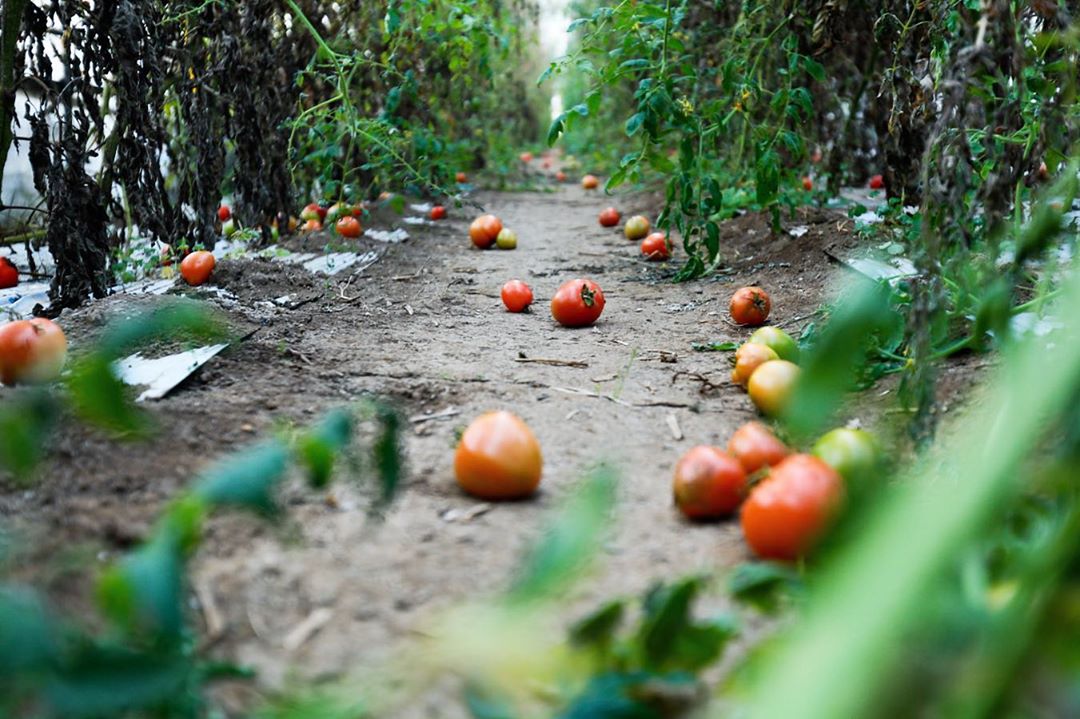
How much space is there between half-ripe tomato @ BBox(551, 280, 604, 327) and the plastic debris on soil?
1.27 m

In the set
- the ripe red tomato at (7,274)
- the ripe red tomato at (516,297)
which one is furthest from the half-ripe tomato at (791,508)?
the ripe red tomato at (7,274)

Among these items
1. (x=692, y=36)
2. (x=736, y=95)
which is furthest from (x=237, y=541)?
(x=692, y=36)

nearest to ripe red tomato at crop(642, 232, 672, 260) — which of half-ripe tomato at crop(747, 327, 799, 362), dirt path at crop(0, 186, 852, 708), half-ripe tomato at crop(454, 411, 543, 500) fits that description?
dirt path at crop(0, 186, 852, 708)

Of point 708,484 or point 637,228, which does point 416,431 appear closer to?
point 708,484

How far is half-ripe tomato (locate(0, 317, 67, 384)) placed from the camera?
7.75 ft

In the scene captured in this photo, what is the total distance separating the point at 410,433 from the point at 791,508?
3.39ft

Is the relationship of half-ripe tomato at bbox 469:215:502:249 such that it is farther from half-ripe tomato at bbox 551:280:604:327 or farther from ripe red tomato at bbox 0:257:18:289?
ripe red tomato at bbox 0:257:18:289

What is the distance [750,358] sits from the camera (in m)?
2.46

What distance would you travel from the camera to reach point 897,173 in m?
3.66

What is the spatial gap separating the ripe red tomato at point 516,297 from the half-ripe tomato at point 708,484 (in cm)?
204

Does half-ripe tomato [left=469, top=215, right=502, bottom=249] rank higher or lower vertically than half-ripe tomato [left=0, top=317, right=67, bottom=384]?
lower

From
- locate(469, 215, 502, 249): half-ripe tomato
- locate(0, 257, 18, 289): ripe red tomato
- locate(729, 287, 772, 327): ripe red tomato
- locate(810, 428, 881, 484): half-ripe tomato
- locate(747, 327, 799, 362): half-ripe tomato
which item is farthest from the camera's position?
locate(469, 215, 502, 249): half-ripe tomato

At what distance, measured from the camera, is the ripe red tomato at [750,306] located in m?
3.18

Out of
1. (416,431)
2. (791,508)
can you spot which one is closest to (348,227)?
(416,431)
